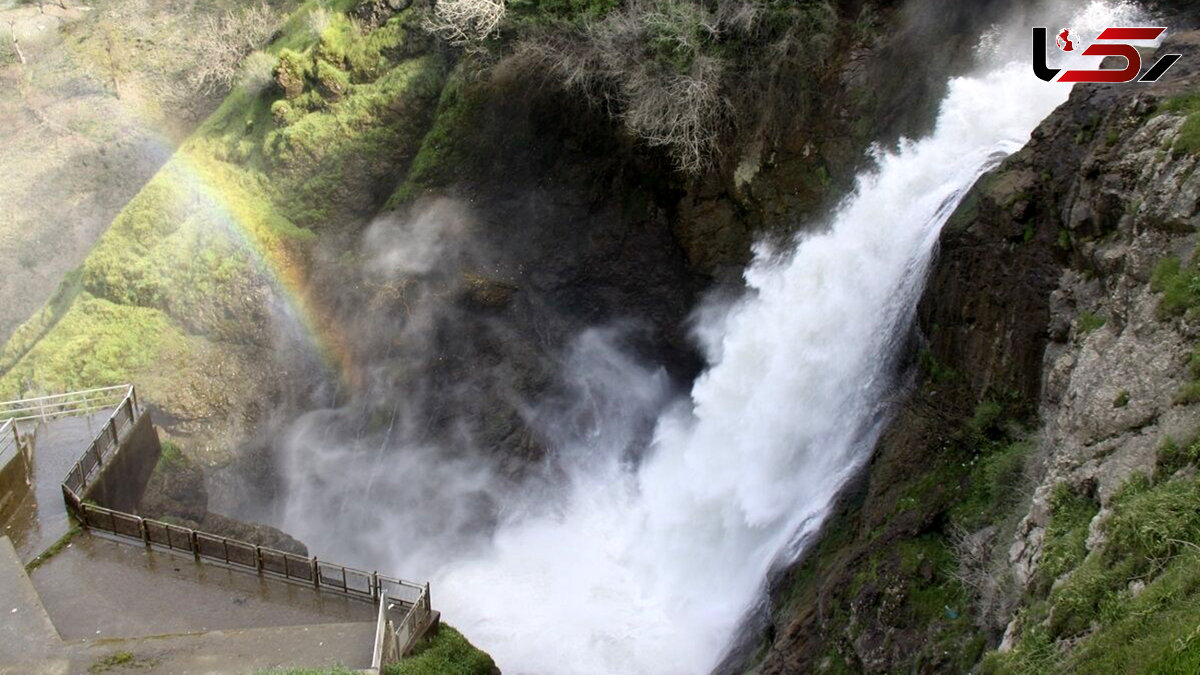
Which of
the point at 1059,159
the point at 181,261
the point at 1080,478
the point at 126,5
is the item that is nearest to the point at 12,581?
the point at 181,261

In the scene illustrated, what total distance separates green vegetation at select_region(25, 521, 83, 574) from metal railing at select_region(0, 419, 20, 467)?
2373mm

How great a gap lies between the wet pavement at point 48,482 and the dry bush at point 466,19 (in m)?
12.9

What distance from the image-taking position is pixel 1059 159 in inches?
550

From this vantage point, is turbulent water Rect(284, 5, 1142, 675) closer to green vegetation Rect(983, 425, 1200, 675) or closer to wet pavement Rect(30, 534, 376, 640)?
wet pavement Rect(30, 534, 376, 640)

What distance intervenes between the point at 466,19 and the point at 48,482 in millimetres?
14785

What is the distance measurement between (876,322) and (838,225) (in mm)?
3355

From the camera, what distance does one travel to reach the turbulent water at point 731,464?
17156mm

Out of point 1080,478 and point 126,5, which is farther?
point 126,5

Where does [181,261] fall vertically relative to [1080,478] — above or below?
above

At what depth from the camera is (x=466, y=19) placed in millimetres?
24703

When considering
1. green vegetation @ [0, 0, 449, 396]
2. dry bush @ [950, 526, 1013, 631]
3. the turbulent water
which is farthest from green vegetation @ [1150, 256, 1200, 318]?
green vegetation @ [0, 0, 449, 396]

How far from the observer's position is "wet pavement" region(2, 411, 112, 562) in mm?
16188

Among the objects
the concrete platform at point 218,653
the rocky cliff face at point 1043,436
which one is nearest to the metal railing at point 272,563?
the concrete platform at point 218,653

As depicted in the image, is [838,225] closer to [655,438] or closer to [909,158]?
[909,158]
